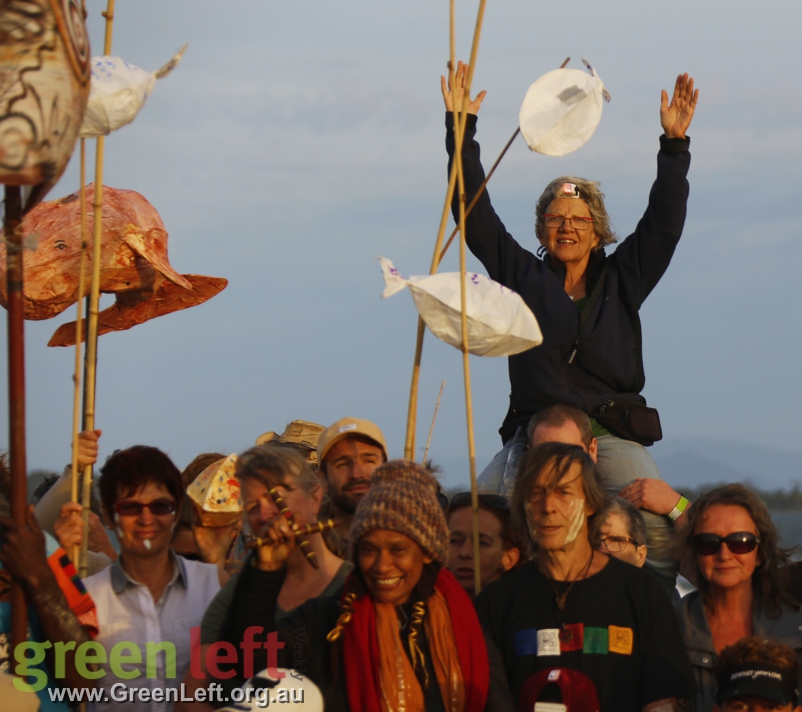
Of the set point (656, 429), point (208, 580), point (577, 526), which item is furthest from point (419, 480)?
point (656, 429)

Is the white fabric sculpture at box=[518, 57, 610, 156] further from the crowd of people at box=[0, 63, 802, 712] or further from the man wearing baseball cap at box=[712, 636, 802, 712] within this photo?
the man wearing baseball cap at box=[712, 636, 802, 712]

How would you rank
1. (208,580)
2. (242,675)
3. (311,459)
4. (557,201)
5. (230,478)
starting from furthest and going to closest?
1. (311,459)
2. (557,201)
3. (230,478)
4. (208,580)
5. (242,675)

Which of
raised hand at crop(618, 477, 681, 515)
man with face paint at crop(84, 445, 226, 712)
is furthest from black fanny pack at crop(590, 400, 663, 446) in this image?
man with face paint at crop(84, 445, 226, 712)

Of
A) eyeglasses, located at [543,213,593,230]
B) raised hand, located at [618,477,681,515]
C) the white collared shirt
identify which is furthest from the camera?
eyeglasses, located at [543,213,593,230]

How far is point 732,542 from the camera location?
3961 mm

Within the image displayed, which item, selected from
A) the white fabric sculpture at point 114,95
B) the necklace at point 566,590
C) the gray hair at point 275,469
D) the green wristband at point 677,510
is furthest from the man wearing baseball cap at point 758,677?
the white fabric sculpture at point 114,95

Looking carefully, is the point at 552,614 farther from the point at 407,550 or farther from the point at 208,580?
the point at 208,580

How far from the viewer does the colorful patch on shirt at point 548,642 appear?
11.8 ft

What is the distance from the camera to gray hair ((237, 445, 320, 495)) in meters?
Answer: 3.71

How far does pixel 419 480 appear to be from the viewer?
3.57m

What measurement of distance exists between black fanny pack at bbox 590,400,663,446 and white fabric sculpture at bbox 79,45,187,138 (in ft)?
8.00

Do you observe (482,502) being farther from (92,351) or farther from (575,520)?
(92,351)

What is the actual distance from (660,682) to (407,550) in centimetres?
89

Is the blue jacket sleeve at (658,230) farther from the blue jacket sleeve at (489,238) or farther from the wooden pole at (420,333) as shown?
the wooden pole at (420,333)
